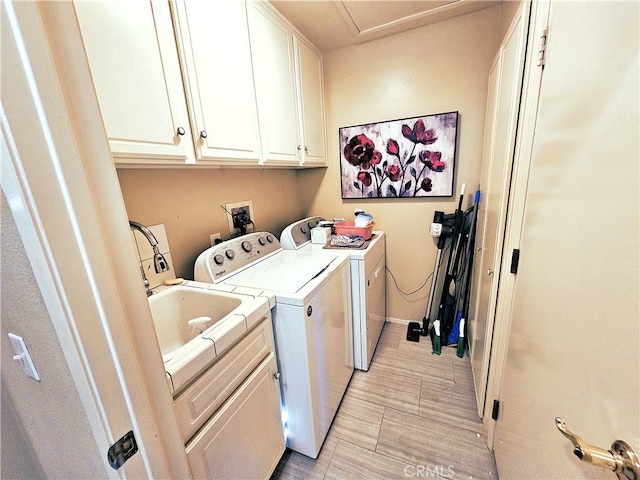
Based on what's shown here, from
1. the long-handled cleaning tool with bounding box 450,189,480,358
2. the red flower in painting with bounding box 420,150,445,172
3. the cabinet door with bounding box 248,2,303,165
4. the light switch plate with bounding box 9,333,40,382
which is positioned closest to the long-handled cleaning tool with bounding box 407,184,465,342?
the long-handled cleaning tool with bounding box 450,189,480,358

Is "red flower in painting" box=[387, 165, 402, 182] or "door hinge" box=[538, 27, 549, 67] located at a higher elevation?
"door hinge" box=[538, 27, 549, 67]

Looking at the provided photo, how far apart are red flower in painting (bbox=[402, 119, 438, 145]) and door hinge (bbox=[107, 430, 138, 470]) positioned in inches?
85.8

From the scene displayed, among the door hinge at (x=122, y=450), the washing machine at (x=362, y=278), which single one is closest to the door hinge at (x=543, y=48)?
the washing machine at (x=362, y=278)

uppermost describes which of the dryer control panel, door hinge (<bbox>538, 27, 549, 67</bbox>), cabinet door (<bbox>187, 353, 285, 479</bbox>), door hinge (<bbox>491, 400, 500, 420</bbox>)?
door hinge (<bbox>538, 27, 549, 67</bbox>)

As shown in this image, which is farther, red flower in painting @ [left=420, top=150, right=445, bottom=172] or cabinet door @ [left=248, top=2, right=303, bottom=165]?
red flower in painting @ [left=420, top=150, right=445, bottom=172]

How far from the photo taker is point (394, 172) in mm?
2098

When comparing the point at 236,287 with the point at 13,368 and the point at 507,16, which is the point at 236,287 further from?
the point at 507,16

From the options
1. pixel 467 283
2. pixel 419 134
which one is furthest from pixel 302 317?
pixel 419 134

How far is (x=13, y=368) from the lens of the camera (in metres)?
0.63

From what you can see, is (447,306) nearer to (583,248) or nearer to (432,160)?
(432,160)

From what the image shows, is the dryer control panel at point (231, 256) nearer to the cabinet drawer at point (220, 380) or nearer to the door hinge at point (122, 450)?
the cabinet drawer at point (220, 380)

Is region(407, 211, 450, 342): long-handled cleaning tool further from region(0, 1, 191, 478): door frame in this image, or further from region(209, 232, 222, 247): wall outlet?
region(0, 1, 191, 478): door frame

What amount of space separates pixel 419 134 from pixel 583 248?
165 cm

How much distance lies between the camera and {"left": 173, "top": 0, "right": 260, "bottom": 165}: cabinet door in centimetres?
102
